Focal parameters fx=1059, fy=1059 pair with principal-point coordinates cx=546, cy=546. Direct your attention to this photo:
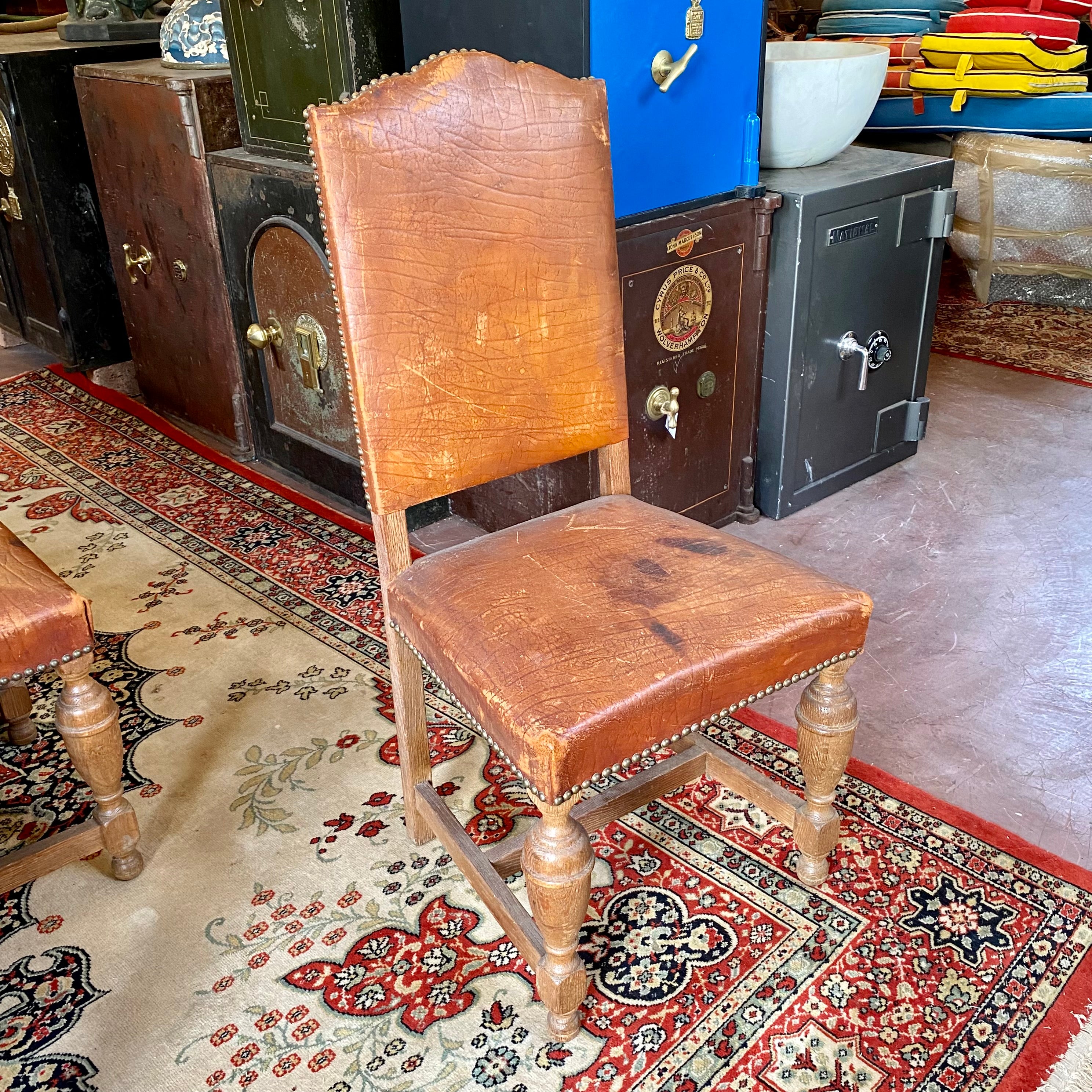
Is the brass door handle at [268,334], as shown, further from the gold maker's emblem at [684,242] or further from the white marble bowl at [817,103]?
the white marble bowl at [817,103]

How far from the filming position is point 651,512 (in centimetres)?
163

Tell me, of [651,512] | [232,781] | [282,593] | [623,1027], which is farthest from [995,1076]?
[282,593]

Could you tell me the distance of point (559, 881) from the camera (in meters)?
1.25

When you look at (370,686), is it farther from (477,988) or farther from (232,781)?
(477,988)

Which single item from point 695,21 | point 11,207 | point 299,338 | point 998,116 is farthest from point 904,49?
point 11,207

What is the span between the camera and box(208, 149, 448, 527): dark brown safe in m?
2.54

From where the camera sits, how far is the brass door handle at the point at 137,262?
3.17m

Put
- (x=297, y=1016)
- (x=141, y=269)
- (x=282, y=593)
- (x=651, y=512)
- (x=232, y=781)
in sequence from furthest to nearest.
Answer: (x=141, y=269) < (x=282, y=593) < (x=232, y=781) < (x=651, y=512) < (x=297, y=1016)

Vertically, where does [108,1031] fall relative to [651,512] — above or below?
below

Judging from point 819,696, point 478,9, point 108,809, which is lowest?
point 108,809

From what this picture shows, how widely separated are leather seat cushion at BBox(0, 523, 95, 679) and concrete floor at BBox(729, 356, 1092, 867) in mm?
1271

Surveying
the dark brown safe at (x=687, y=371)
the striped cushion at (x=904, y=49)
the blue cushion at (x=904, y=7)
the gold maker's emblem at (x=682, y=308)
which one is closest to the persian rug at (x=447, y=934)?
the dark brown safe at (x=687, y=371)

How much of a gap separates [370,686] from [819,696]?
3.24 ft

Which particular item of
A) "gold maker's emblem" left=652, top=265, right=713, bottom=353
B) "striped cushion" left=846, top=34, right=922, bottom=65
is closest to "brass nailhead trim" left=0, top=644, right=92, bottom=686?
"gold maker's emblem" left=652, top=265, right=713, bottom=353
